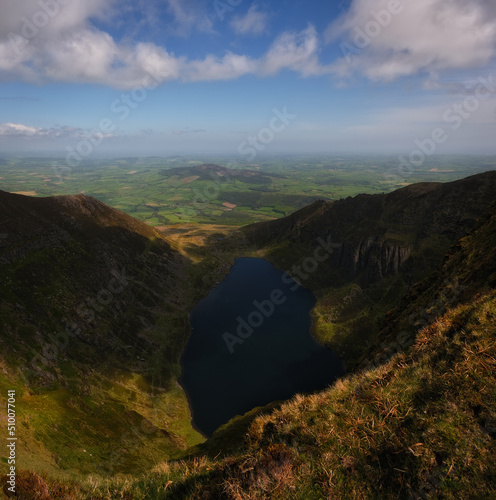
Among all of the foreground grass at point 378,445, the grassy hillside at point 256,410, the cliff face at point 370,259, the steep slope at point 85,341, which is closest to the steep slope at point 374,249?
the cliff face at point 370,259

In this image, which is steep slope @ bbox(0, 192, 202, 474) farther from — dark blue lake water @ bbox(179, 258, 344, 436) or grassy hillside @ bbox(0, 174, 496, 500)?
dark blue lake water @ bbox(179, 258, 344, 436)

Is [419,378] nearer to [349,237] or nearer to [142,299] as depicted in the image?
[142,299]

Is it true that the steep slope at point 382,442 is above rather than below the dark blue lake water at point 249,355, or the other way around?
above

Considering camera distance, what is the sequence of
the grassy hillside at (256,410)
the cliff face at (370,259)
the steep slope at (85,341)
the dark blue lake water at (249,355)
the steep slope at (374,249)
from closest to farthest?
the grassy hillside at (256,410), the steep slope at (85,341), the dark blue lake water at (249,355), the steep slope at (374,249), the cliff face at (370,259)

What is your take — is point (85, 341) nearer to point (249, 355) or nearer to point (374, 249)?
point (249, 355)

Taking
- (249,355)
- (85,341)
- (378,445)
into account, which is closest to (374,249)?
(249,355)

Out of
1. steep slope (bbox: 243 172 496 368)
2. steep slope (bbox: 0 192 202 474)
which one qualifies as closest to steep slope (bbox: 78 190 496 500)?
steep slope (bbox: 0 192 202 474)

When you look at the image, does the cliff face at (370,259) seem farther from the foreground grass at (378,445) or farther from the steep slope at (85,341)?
the foreground grass at (378,445)
